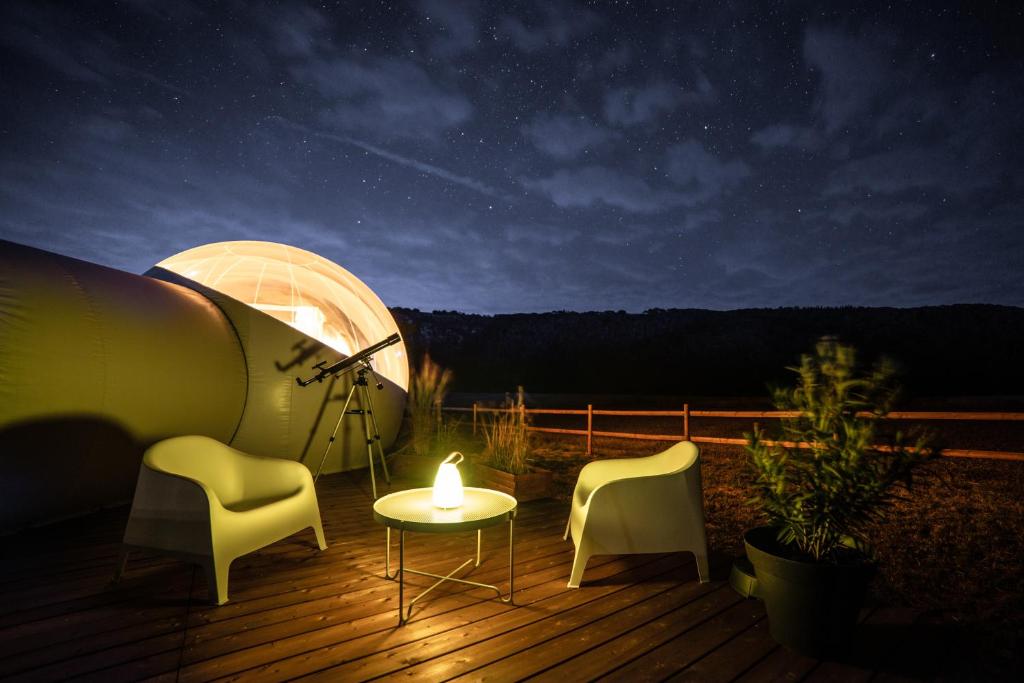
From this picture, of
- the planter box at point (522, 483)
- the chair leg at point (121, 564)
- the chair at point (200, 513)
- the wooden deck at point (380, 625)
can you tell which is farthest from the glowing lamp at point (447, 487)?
the planter box at point (522, 483)

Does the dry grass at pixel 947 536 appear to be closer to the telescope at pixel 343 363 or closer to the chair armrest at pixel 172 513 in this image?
the telescope at pixel 343 363

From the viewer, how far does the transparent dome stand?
5465mm

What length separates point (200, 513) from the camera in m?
2.23

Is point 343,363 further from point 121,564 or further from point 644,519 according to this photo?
point 644,519

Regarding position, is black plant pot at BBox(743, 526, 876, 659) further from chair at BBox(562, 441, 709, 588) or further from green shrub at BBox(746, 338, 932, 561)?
chair at BBox(562, 441, 709, 588)

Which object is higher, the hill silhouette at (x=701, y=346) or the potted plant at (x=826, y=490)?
the hill silhouette at (x=701, y=346)

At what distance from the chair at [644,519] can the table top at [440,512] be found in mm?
388

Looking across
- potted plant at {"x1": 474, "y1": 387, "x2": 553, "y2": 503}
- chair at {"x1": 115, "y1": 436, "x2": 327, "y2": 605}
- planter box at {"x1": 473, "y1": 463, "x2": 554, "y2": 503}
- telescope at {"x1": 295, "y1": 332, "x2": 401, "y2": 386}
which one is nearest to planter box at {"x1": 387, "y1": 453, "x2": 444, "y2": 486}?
potted plant at {"x1": 474, "y1": 387, "x2": 553, "y2": 503}

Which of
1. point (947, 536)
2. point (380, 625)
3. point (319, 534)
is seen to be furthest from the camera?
point (947, 536)

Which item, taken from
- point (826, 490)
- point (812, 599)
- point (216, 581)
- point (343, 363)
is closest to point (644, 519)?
point (812, 599)

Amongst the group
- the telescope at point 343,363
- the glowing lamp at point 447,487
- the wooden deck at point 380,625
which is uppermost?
the telescope at point 343,363

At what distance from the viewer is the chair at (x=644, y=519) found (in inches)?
93.9

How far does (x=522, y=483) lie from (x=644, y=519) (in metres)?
1.79

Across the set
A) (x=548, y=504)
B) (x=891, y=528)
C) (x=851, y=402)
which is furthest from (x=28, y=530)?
(x=891, y=528)
